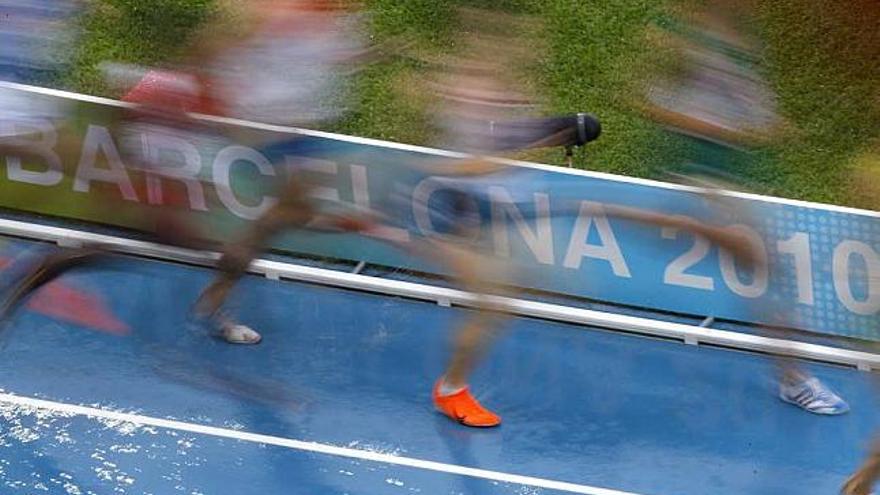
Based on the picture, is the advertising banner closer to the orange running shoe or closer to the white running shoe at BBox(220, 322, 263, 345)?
the white running shoe at BBox(220, 322, 263, 345)

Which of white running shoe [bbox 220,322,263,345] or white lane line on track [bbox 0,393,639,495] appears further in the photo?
white running shoe [bbox 220,322,263,345]

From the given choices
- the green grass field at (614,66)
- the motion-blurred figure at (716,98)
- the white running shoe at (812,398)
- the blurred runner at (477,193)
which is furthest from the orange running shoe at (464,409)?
the green grass field at (614,66)

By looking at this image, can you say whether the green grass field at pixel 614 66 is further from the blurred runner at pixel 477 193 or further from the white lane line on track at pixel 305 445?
the white lane line on track at pixel 305 445

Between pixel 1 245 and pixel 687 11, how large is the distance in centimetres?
396

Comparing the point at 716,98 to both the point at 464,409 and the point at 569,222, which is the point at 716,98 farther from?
the point at 464,409

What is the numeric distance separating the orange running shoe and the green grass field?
296cm

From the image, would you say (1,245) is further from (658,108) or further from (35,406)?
(658,108)

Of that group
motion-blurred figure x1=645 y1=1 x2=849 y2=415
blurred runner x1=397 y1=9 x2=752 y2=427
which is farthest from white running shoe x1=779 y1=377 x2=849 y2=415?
motion-blurred figure x1=645 y1=1 x2=849 y2=415

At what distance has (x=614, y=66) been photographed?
12.0m

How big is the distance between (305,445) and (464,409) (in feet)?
2.57

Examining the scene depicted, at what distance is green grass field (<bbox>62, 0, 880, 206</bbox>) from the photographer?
11.1 m

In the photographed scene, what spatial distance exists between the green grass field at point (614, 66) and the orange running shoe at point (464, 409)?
2.96 meters

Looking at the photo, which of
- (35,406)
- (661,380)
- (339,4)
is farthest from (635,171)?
(35,406)

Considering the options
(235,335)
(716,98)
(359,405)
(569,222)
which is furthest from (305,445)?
(716,98)
